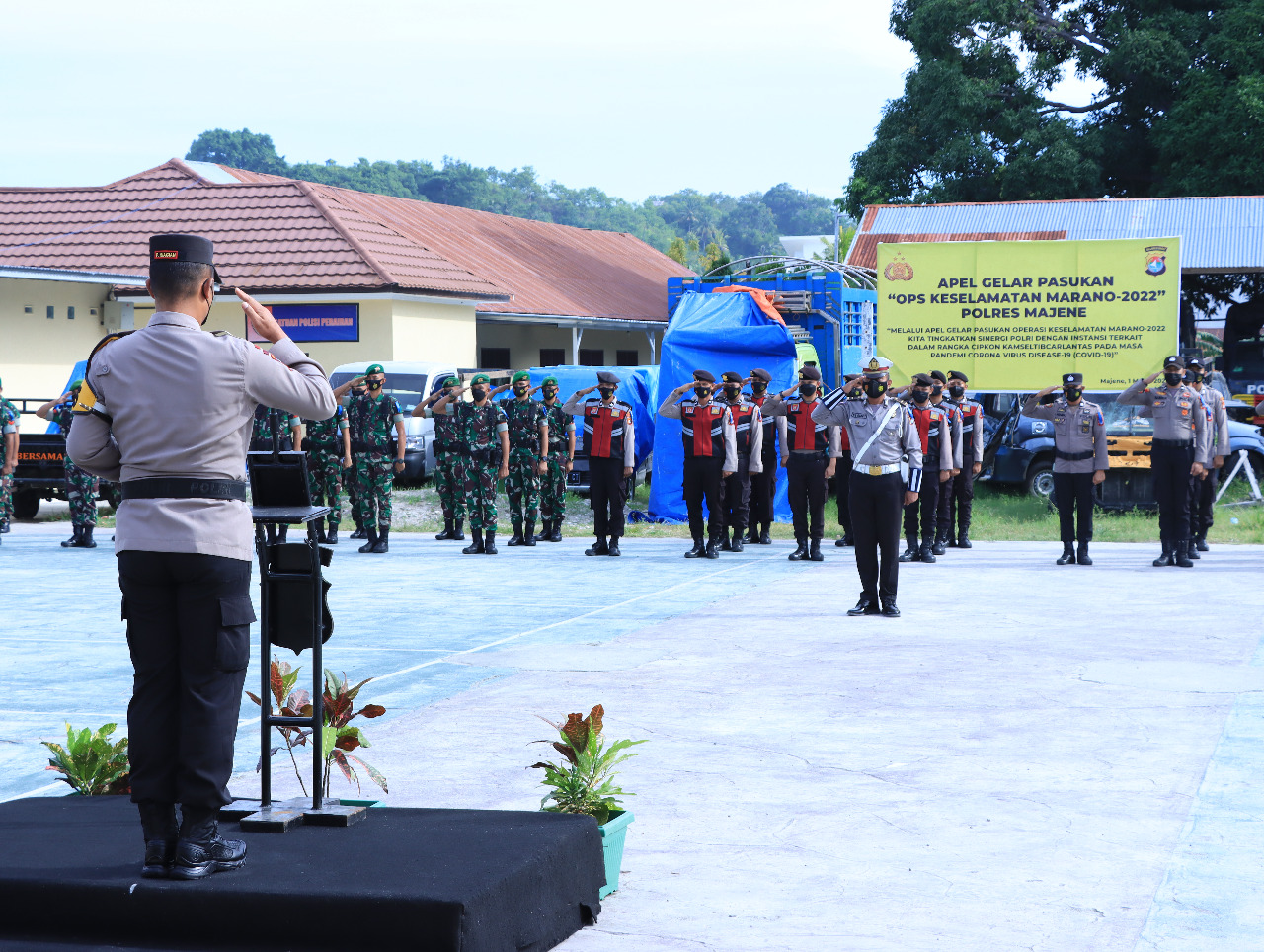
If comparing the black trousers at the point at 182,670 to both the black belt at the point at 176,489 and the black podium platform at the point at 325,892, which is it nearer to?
the black belt at the point at 176,489

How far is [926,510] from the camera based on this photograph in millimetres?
15273

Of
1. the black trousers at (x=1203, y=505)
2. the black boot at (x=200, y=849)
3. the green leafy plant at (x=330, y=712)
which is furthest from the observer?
the black trousers at (x=1203, y=505)

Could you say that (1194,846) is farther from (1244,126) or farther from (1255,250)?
(1244,126)

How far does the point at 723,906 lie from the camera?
4.57 meters

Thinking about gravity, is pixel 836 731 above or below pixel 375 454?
below

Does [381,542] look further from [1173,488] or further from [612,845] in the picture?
[612,845]

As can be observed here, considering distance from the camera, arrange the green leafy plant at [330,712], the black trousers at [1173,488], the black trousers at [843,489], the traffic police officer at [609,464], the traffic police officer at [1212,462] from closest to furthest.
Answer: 1. the green leafy plant at [330,712]
2. the black trousers at [1173,488]
3. the traffic police officer at [1212,462]
4. the traffic police officer at [609,464]
5. the black trousers at [843,489]

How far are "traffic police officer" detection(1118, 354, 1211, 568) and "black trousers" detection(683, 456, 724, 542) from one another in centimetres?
422

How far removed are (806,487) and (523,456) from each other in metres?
3.21

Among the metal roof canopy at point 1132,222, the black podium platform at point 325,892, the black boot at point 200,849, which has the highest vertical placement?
the metal roof canopy at point 1132,222

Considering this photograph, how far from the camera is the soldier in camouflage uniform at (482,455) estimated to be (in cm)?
1560

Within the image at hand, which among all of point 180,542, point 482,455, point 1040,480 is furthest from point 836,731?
point 1040,480

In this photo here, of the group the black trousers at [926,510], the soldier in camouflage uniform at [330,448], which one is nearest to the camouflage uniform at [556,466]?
the soldier in camouflage uniform at [330,448]

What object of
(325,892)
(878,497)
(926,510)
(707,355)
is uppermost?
(707,355)
